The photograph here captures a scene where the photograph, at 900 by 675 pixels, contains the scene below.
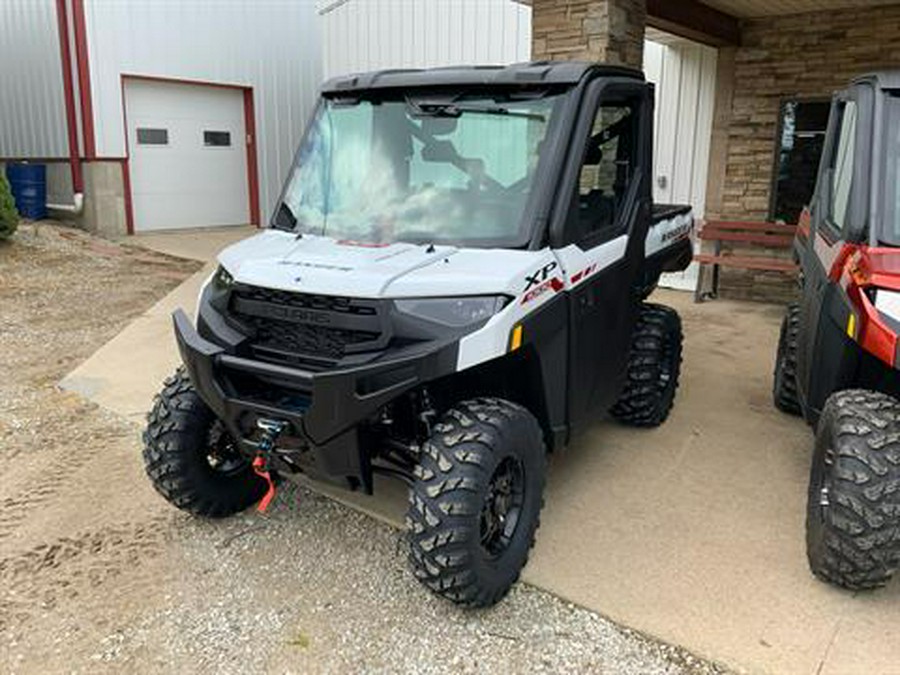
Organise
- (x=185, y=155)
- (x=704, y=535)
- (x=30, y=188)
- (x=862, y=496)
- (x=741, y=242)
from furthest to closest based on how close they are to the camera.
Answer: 1. (x=185, y=155)
2. (x=30, y=188)
3. (x=741, y=242)
4. (x=704, y=535)
5. (x=862, y=496)

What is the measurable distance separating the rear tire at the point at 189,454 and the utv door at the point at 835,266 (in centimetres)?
272

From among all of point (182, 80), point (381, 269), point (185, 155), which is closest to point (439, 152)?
point (381, 269)

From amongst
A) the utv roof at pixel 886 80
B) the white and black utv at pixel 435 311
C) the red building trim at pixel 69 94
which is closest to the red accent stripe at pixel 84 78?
the red building trim at pixel 69 94

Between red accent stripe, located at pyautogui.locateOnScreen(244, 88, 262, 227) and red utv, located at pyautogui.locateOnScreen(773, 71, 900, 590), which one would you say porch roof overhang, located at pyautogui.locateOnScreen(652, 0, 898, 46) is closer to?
red utv, located at pyautogui.locateOnScreen(773, 71, 900, 590)

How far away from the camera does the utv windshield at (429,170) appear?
3377mm

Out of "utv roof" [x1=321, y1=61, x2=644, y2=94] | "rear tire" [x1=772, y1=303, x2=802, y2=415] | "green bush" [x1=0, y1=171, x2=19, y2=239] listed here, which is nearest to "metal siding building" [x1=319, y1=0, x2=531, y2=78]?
"green bush" [x1=0, y1=171, x2=19, y2=239]

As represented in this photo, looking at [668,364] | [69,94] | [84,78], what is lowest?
[668,364]

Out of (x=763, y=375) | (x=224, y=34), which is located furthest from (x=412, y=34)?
(x=763, y=375)

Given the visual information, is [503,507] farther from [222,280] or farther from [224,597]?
[222,280]

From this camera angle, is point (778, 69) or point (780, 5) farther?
point (778, 69)

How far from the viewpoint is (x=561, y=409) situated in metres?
3.50

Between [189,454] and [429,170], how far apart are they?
65.3 inches

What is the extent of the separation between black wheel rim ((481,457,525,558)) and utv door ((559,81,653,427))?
1.62 feet

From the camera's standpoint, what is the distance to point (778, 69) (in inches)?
328
